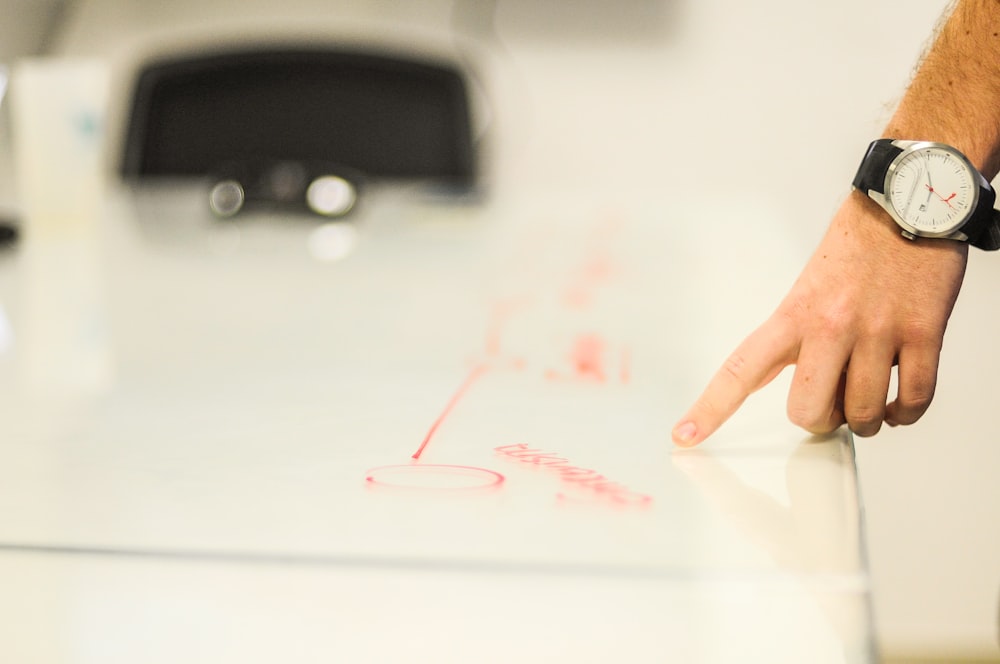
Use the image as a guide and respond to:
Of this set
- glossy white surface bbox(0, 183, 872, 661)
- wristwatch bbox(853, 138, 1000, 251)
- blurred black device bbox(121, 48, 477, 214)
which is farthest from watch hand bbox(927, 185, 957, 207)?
blurred black device bbox(121, 48, 477, 214)

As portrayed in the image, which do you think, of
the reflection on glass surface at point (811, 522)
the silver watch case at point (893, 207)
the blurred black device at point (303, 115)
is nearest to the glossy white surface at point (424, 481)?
the reflection on glass surface at point (811, 522)

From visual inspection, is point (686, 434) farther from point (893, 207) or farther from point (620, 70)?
point (620, 70)

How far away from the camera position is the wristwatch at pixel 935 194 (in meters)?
0.47

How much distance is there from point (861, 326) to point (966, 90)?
13 cm

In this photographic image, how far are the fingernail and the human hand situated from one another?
28 millimetres

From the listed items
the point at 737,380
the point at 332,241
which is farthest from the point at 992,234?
the point at 332,241

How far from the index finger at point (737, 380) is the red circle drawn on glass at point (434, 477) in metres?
0.09

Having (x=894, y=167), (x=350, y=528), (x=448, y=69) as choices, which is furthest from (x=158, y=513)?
(x=448, y=69)

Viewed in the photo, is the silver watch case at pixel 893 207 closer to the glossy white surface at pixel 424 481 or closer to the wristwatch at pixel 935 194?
the wristwatch at pixel 935 194

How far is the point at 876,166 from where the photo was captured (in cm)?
50

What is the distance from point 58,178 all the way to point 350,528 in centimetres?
77

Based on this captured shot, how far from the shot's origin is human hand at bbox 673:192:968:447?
1.54 ft

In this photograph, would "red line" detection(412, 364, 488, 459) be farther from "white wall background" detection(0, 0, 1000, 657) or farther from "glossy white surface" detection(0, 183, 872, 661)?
"white wall background" detection(0, 0, 1000, 657)

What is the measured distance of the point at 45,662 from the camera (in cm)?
29
